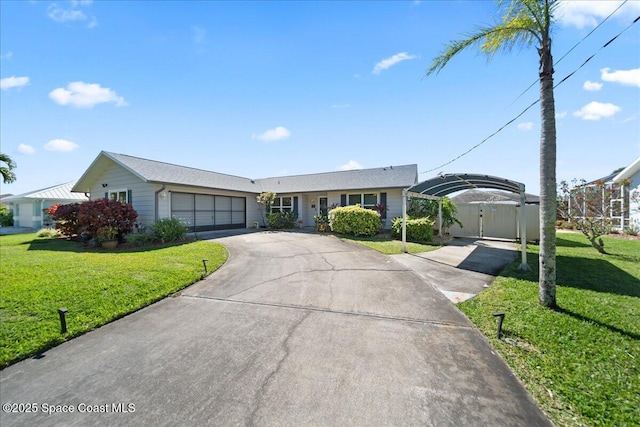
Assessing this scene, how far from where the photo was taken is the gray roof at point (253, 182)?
13.1 metres

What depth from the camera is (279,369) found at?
2.91 meters

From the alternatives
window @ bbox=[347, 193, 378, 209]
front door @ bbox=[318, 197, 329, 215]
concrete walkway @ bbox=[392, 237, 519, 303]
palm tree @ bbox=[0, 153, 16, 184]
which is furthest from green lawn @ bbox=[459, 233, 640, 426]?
palm tree @ bbox=[0, 153, 16, 184]

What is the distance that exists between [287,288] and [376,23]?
8.00 m

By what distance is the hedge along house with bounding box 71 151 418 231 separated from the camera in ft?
42.9

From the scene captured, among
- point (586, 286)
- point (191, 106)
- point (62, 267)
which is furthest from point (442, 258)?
point (191, 106)

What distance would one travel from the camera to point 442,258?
338 inches

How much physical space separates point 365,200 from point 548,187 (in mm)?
11788

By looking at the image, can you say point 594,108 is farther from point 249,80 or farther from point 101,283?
point 101,283

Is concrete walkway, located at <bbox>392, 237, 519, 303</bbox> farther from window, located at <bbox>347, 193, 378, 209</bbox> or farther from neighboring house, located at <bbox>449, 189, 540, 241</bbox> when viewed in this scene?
window, located at <bbox>347, 193, 378, 209</bbox>

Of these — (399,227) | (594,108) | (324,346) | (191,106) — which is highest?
(191,106)

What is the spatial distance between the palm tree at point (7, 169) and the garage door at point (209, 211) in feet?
31.6

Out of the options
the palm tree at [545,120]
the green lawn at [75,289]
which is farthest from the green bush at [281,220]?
the palm tree at [545,120]

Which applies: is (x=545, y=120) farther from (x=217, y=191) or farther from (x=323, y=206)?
(x=217, y=191)

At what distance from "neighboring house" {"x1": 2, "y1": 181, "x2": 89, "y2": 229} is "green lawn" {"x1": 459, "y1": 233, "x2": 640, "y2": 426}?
2654 cm
